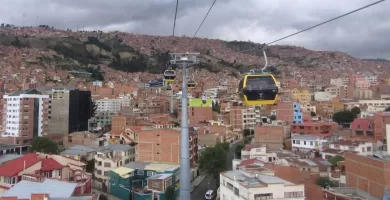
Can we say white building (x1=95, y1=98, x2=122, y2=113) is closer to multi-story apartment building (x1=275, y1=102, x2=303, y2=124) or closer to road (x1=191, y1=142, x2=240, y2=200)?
multi-story apartment building (x1=275, y1=102, x2=303, y2=124)

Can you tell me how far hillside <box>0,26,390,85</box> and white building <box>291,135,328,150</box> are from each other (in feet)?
138

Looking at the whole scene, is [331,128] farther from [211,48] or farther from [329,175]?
[211,48]

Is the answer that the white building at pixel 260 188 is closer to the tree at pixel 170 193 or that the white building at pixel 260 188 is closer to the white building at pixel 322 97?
the tree at pixel 170 193

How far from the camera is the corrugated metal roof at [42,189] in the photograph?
1088cm

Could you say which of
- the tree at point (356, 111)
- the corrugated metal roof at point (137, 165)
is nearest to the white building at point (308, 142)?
the corrugated metal roof at point (137, 165)

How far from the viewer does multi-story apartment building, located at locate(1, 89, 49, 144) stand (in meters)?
29.5

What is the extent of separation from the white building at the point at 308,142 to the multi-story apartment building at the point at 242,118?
11020mm

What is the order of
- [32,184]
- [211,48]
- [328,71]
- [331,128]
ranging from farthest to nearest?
[211,48]
[328,71]
[331,128]
[32,184]

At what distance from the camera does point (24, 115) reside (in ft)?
96.8

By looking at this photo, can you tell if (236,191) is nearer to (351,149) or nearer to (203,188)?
(203,188)

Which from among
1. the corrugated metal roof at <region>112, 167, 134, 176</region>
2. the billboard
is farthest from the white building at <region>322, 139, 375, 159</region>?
the billboard

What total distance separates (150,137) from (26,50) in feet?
212

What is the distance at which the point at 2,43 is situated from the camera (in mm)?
78938

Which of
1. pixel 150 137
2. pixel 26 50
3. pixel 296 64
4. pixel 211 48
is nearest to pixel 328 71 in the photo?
pixel 296 64
